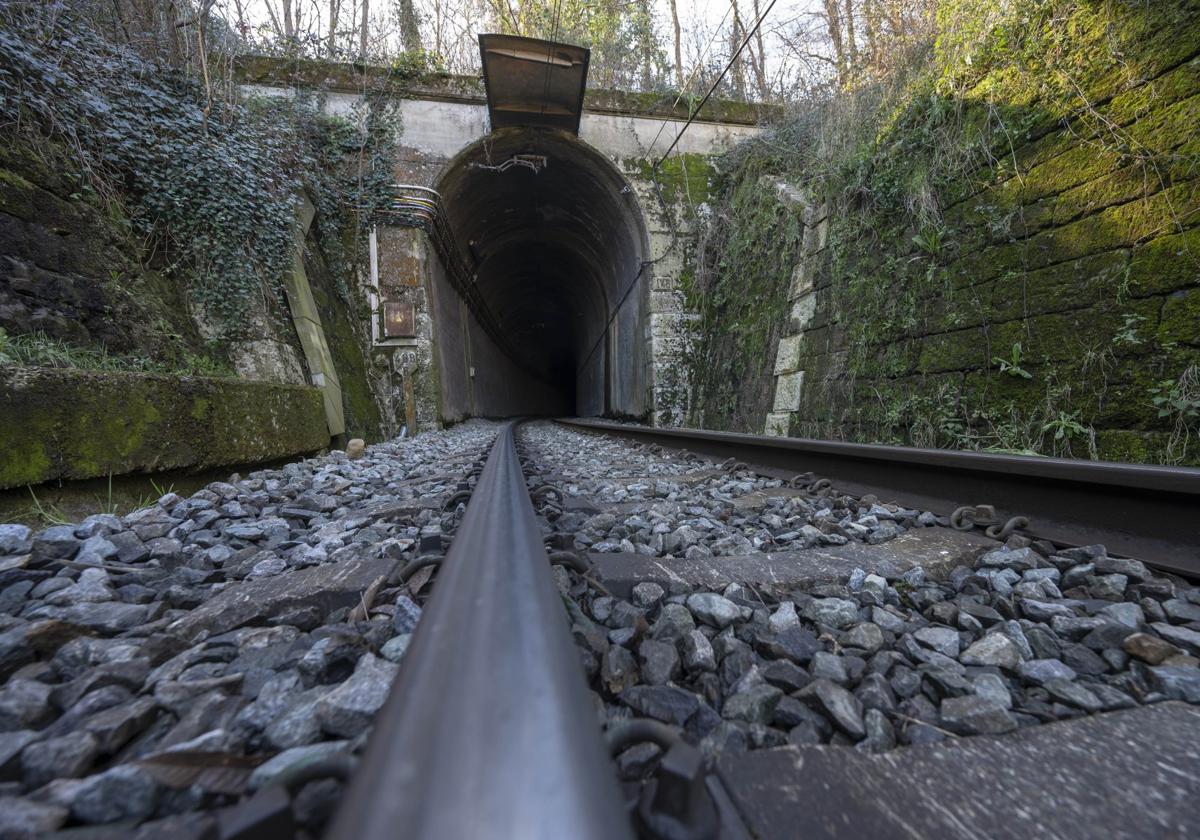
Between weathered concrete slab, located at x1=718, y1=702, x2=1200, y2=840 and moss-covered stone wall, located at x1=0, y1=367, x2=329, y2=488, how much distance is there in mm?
2551

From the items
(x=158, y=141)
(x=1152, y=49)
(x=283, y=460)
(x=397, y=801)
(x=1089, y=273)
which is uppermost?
(x=158, y=141)

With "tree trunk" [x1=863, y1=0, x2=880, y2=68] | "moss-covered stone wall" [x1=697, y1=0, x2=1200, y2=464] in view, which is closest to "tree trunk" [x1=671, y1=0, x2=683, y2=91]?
"tree trunk" [x1=863, y1=0, x2=880, y2=68]

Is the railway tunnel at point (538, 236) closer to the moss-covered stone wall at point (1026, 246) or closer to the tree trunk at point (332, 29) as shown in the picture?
the tree trunk at point (332, 29)

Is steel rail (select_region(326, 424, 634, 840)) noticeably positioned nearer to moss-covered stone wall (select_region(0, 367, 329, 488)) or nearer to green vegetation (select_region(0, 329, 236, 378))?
moss-covered stone wall (select_region(0, 367, 329, 488))

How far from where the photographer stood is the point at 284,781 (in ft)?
1.59

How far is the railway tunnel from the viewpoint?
767 centimetres

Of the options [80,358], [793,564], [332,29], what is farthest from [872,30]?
[332,29]

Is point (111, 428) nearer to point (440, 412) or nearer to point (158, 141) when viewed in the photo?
point (158, 141)

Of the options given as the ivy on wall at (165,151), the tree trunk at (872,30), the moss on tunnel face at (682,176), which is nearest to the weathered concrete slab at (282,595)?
the ivy on wall at (165,151)

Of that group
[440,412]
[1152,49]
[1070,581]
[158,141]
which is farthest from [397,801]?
[440,412]

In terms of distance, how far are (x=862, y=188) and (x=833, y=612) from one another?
4.51 m

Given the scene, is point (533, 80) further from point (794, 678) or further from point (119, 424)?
point (794, 678)

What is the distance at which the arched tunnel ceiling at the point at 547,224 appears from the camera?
8.91 m

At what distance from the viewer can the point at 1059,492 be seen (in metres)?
1.66
